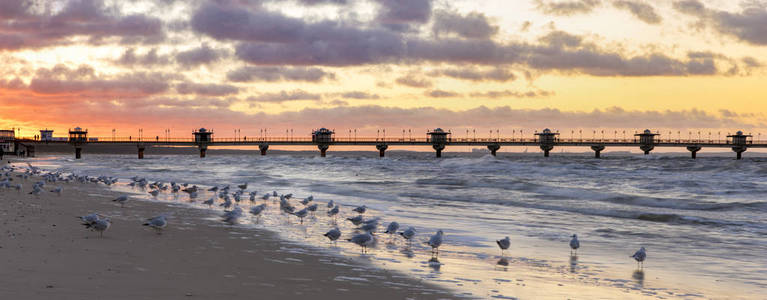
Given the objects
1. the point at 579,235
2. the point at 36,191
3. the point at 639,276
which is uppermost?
the point at 36,191

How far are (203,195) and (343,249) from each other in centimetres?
1769

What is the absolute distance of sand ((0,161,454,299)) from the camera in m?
8.20

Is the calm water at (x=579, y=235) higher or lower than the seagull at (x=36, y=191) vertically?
lower

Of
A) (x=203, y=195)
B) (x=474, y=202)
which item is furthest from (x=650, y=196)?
(x=203, y=195)

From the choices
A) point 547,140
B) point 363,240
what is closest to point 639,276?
point 363,240

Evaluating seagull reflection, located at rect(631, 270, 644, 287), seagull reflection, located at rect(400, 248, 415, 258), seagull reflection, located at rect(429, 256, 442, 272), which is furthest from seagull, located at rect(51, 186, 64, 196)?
seagull reflection, located at rect(631, 270, 644, 287)

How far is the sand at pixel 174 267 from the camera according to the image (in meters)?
8.20

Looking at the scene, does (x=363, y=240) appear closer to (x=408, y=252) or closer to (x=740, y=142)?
(x=408, y=252)

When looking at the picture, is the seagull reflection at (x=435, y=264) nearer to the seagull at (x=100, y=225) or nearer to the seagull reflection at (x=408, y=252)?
the seagull reflection at (x=408, y=252)

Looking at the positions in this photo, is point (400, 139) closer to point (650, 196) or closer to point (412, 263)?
point (650, 196)

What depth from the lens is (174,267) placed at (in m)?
9.98

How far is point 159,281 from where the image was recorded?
344 inches

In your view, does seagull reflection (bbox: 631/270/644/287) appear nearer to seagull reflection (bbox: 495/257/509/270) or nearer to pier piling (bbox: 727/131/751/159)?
seagull reflection (bbox: 495/257/509/270)

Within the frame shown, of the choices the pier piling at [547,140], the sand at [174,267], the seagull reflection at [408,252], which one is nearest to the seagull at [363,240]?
the seagull reflection at [408,252]
